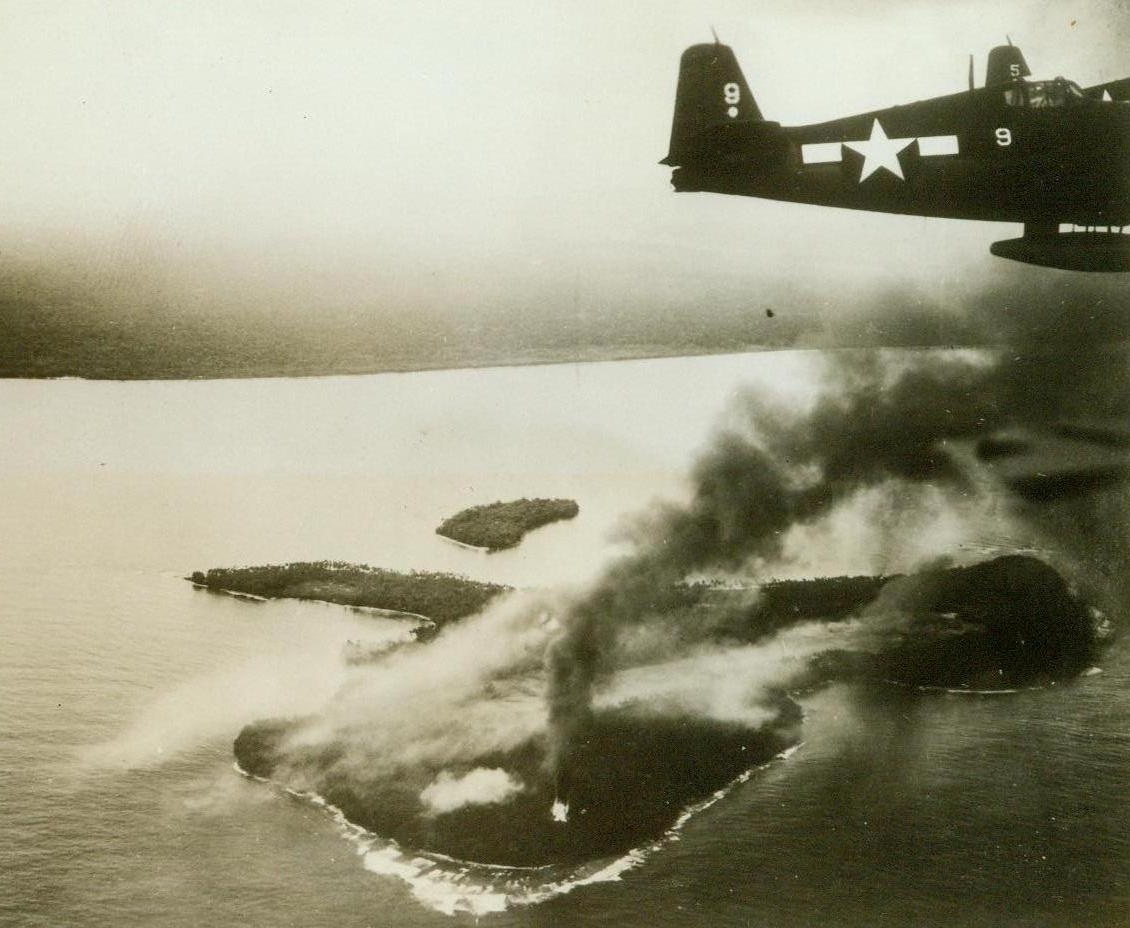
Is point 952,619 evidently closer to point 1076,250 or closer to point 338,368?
point 1076,250

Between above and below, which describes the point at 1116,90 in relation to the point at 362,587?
above

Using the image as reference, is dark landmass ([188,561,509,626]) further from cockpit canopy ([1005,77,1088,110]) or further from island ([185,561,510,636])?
cockpit canopy ([1005,77,1088,110])

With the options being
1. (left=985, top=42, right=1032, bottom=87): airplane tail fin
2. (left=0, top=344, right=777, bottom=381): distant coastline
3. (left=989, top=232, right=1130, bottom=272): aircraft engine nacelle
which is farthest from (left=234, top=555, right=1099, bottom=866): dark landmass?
(left=985, top=42, right=1032, bottom=87): airplane tail fin

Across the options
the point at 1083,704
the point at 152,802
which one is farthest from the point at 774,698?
the point at 152,802

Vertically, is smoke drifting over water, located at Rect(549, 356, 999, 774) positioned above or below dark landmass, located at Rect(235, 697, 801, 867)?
above

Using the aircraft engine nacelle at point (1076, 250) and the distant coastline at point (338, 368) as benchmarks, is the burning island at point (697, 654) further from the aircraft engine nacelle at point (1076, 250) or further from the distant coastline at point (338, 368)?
the aircraft engine nacelle at point (1076, 250)

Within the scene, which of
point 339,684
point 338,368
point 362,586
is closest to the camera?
point 339,684

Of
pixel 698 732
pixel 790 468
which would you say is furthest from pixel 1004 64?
pixel 698 732
